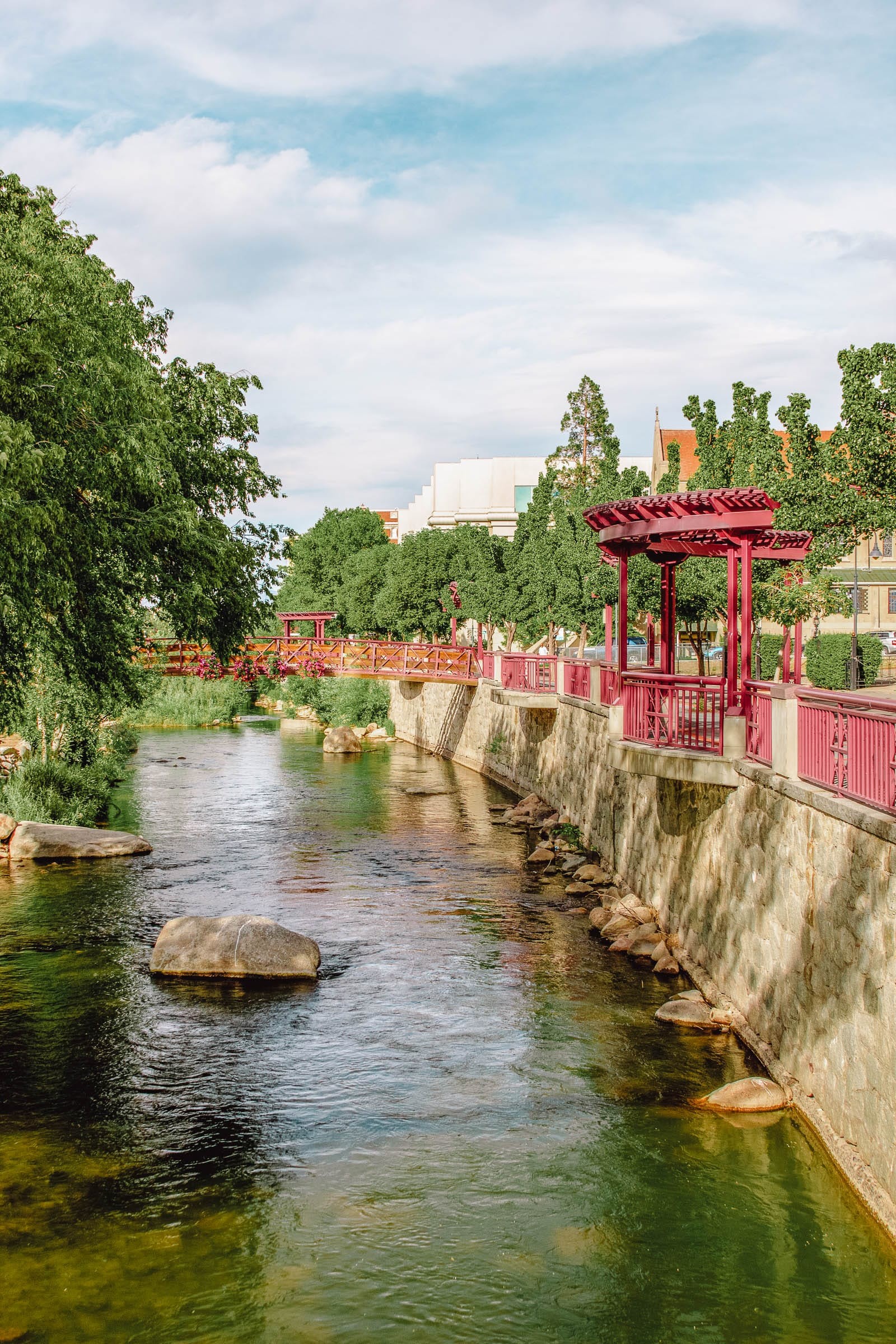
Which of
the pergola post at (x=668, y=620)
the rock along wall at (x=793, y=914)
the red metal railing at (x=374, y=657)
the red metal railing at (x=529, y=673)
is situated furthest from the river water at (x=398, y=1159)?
the red metal railing at (x=374, y=657)

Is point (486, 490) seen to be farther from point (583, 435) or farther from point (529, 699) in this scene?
point (529, 699)

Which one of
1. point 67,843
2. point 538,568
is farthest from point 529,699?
point 538,568

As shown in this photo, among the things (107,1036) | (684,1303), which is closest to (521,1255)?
(684,1303)

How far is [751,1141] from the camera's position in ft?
32.1

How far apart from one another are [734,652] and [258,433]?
796 centimetres

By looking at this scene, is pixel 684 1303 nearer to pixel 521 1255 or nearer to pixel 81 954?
pixel 521 1255

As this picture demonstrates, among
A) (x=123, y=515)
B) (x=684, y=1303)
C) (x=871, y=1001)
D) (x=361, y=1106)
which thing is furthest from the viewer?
(x=123, y=515)

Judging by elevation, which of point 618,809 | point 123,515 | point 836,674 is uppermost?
point 123,515

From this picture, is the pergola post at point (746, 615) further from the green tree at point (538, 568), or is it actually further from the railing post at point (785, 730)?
the green tree at point (538, 568)

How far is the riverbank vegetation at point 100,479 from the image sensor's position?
9.70 m

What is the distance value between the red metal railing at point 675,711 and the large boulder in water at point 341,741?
24320mm

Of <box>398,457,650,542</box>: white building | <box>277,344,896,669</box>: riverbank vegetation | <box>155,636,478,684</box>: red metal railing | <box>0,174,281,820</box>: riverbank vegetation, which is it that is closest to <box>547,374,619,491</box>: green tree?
<box>277,344,896,669</box>: riverbank vegetation

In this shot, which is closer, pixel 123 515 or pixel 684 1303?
pixel 684 1303

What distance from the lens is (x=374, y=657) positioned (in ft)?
129
